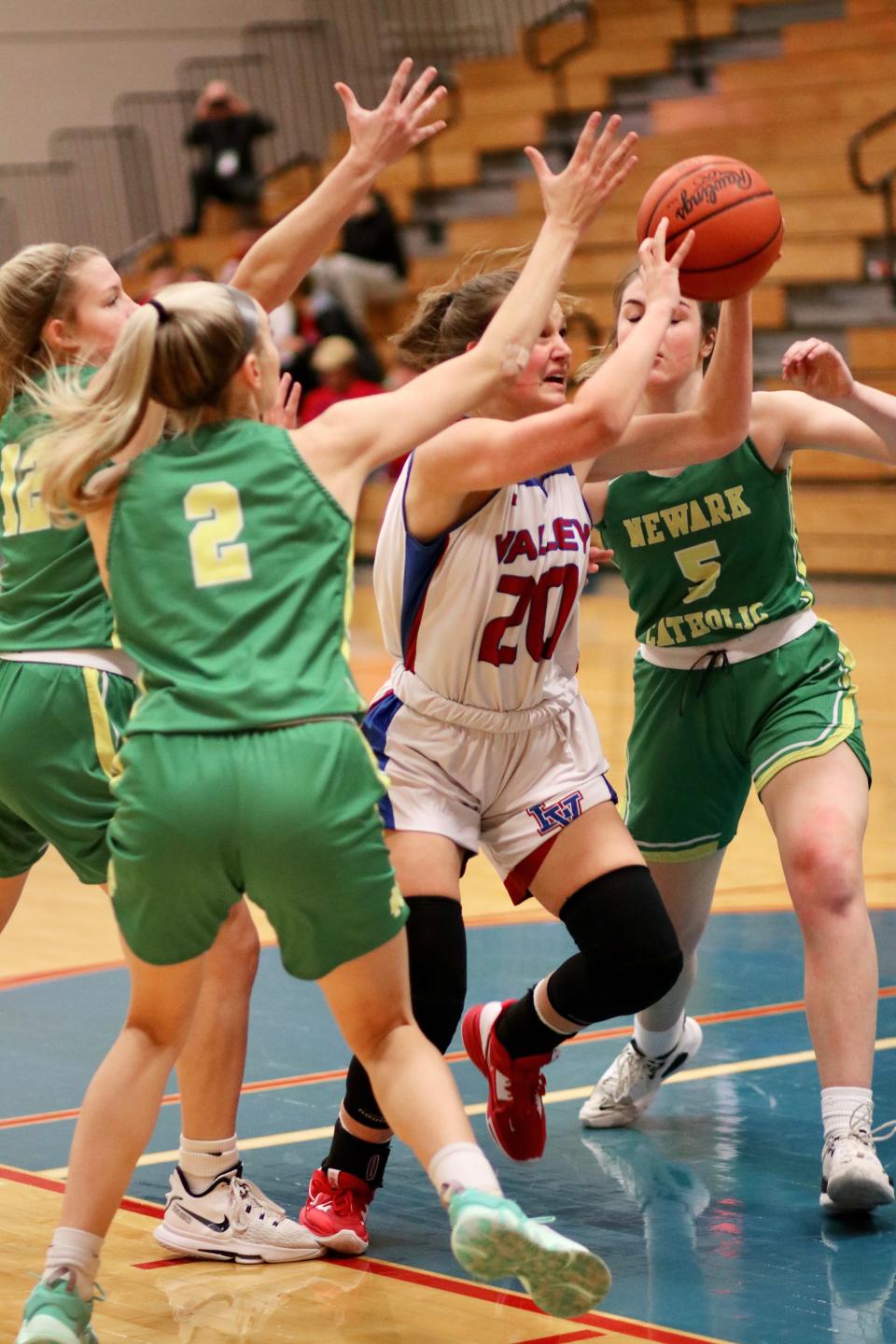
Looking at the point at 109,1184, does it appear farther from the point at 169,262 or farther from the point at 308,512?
the point at 169,262

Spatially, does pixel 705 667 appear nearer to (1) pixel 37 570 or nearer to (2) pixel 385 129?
(2) pixel 385 129

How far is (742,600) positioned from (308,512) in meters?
1.56

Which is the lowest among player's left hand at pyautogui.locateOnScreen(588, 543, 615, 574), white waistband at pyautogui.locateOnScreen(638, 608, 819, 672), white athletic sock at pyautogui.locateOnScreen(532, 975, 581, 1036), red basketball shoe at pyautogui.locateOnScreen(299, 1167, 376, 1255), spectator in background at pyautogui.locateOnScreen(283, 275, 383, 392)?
spectator in background at pyautogui.locateOnScreen(283, 275, 383, 392)

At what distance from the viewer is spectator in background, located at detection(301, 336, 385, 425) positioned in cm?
1561

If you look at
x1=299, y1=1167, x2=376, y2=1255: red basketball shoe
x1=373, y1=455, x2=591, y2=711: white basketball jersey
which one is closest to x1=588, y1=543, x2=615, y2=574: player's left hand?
x1=373, y1=455, x2=591, y2=711: white basketball jersey

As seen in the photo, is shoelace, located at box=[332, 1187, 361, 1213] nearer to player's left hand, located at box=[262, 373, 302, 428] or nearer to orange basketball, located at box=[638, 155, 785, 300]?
player's left hand, located at box=[262, 373, 302, 428]

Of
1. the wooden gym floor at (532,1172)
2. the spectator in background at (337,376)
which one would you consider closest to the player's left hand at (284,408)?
the wooden gym floor at (532,1172)

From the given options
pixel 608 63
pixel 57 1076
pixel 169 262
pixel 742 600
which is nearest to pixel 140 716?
pixel 742 600

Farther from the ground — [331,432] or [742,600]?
[331,432]

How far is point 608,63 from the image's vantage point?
18.5 m

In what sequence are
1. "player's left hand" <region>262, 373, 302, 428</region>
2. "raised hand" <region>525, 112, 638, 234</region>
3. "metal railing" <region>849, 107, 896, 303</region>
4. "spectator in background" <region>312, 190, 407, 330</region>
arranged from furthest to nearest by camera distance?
"spectator in background" <region>312, 190, 407, 330</region> < "metal railing" <region>849, 107, 896, 303</region> < "raised hand" <region>525, 112, 638, 234</region> < "player's left hand" <region>262, 373, 302, 428</region>

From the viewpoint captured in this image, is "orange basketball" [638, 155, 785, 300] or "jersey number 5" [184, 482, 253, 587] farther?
"orange basketball" [638, 155, 785, 300]

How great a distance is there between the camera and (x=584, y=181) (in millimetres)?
→ 3740

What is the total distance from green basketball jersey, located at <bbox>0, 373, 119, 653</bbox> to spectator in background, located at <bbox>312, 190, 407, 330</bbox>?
1365 cm
